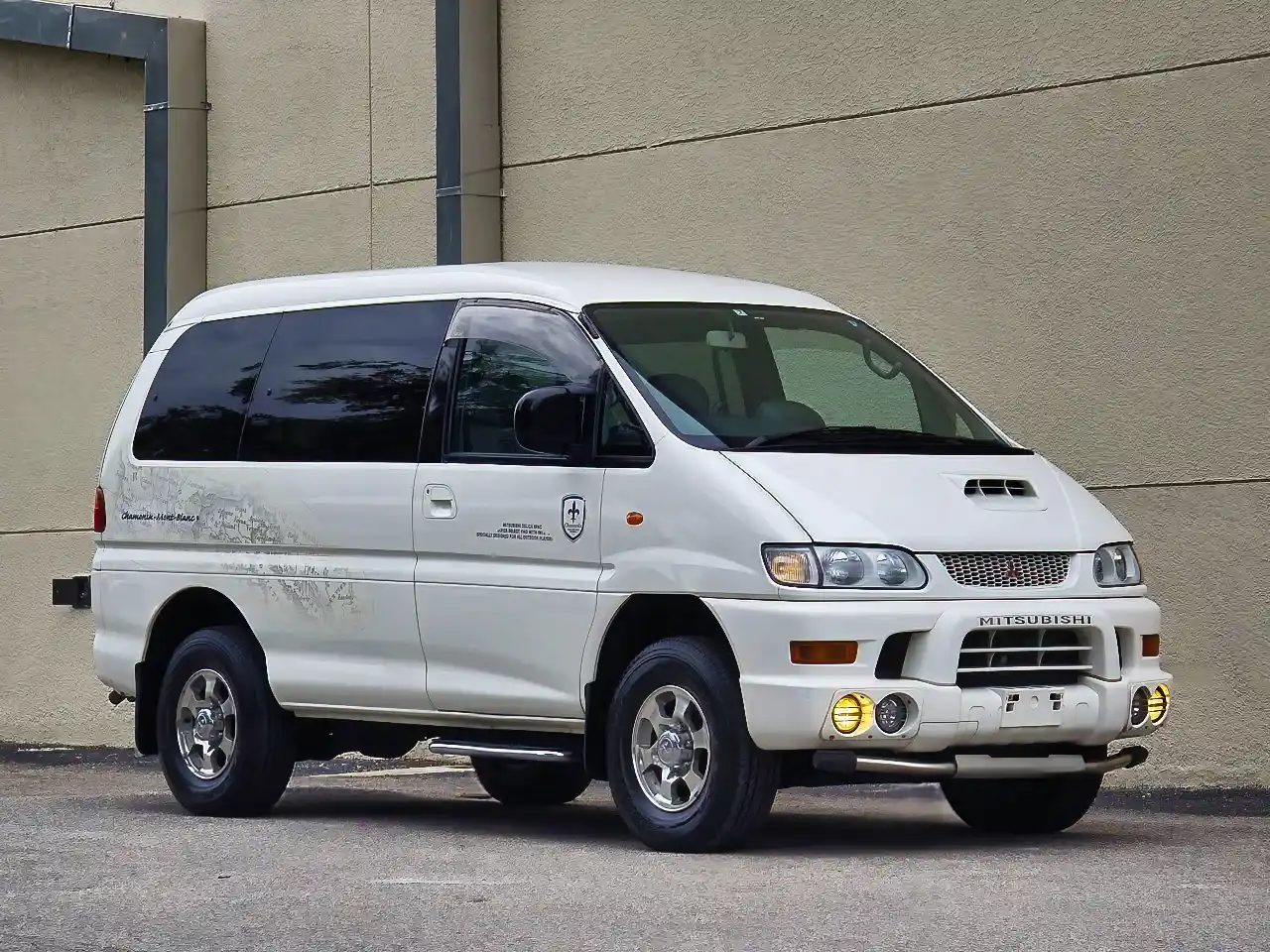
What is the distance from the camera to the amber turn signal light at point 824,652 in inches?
335

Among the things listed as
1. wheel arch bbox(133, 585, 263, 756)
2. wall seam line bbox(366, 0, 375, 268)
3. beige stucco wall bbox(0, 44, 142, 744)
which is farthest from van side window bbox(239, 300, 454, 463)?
beige stucco wall bbox(0, 44, 142, 744)

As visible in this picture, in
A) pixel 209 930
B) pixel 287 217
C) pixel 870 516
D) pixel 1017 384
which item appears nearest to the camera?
pixel 209 930

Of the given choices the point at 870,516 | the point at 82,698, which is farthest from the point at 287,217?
the point at 870,516

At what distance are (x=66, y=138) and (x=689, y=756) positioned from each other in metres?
11.0

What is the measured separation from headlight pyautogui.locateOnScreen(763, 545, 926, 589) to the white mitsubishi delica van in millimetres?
11

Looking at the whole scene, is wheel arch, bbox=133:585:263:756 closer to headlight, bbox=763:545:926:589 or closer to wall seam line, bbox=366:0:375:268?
headlight, bbox=763:545:926:589

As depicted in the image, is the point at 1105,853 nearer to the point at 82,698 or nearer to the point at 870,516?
the point at 870,516

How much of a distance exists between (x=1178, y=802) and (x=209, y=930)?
5.77 m

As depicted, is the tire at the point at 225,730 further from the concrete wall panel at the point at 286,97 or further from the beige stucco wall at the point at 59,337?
the beige stucco wall at the point at 59,337

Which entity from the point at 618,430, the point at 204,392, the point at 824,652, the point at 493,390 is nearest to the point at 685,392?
the point at 618,430

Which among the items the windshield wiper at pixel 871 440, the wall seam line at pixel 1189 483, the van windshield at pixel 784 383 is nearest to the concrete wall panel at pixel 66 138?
the wall seam line at pixel 1189 483

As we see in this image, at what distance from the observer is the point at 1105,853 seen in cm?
893

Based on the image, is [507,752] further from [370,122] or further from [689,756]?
[370,122]

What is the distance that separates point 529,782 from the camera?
1153 centimetres
